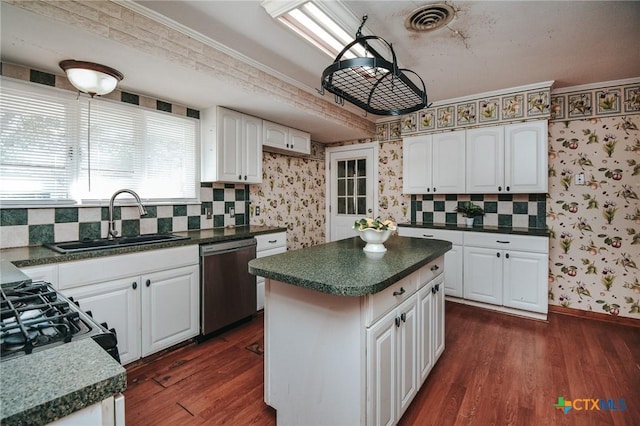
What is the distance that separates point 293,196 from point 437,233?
6.46 feet

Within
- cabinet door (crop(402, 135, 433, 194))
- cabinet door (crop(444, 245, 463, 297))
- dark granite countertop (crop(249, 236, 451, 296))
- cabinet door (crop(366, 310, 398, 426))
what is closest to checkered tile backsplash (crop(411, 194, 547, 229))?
cabinet door (crop(402, 135, 433, 194))

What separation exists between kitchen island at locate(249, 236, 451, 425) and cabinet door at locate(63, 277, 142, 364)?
1094 mm

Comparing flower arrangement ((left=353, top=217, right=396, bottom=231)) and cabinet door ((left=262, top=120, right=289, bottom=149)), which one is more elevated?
cabinet door ((left=262, top=120, right=289, bottom=149))

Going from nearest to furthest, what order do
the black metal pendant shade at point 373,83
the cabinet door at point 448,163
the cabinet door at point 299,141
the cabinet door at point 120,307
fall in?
the black metal pendant shade at point 373,83 → the cabinet door at point 120,307 → the cabinet door at point 448,163 → the cabinet door at point 299,141

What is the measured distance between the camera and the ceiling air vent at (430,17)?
1.90 meters

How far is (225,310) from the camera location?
2.69m

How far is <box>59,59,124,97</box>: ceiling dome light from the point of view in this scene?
6.36 feet

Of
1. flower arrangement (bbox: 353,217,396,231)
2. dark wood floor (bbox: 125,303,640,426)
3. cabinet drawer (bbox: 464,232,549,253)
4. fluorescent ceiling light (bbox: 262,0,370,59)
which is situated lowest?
dark wood floor (bbox: 125,303,640,426)

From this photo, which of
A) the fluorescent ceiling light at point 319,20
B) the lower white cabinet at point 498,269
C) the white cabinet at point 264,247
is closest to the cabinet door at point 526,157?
the lower white cabinet at point 498,269

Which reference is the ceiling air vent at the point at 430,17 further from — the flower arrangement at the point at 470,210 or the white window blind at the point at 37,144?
the white window blind at the point at 37,144

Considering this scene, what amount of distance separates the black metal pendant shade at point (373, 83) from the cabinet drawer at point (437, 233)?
205cm

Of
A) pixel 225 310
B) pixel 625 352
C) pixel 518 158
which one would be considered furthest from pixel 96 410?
pixel 518 158

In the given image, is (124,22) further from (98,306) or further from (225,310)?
(225,310)

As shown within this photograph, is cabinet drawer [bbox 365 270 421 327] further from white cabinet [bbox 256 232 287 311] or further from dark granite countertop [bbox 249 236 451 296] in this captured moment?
white cabinet [bbox 256 232 287 311]
